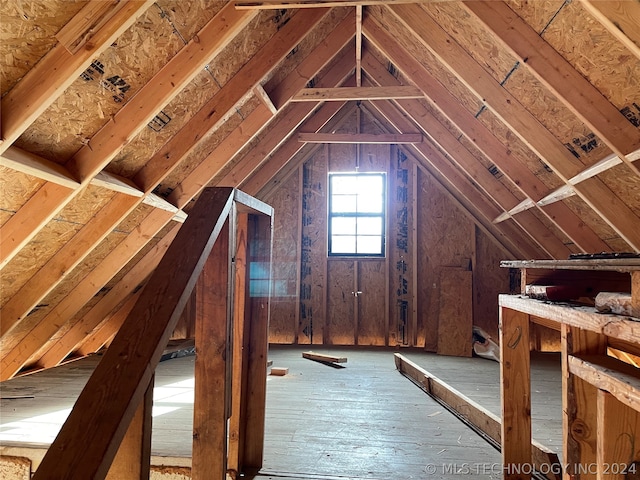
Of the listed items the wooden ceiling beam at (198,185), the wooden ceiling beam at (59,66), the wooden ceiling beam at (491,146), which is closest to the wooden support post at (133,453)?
the wooden ceiling beam at (59,66)

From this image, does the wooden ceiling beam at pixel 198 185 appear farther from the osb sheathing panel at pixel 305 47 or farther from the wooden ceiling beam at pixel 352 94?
the wooden ceiling beam at pixel 352 94

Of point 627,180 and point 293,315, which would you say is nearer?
point 627,180

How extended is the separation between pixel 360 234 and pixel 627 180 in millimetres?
4249

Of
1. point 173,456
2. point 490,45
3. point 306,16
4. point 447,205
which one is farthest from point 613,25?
point 447,205

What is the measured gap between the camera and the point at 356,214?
6.62 m

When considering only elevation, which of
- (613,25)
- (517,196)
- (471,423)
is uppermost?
(613,25)

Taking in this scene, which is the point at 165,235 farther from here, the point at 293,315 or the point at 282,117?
the point at 293,315

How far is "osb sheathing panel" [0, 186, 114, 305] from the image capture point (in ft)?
9.50

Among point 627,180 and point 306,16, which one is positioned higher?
point 306,16

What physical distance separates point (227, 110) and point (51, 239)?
164 centimetres

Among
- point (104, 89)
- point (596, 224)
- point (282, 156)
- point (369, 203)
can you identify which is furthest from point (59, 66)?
point (369, 203)

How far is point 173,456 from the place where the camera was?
234 cm

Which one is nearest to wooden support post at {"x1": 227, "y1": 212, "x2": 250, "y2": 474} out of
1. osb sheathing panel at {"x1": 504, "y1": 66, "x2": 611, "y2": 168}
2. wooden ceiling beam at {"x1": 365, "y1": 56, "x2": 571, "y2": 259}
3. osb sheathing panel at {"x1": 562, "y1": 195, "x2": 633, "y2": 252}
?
osb sheathing panel at {"x1": 504, "y1": 66, "x2": 611, "y2": 168}

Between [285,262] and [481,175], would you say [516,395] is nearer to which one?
[481,175]
